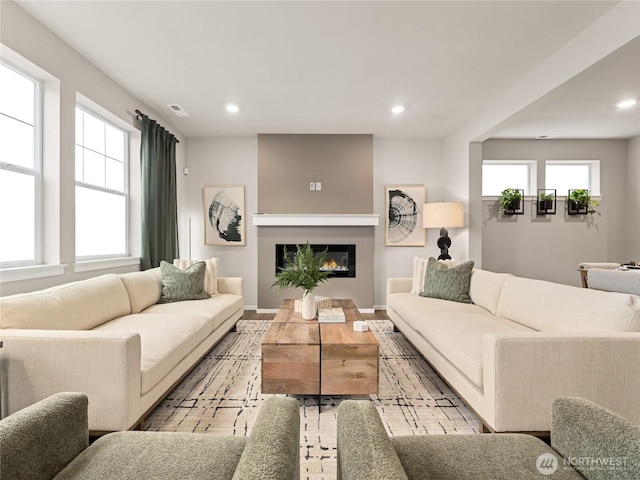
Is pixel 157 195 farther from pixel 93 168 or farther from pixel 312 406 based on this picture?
pixel 312 406

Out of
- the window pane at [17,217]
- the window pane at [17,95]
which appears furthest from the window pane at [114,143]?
the window pane at [17,217]

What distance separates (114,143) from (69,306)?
7.34 feet

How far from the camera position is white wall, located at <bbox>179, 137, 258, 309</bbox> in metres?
5.15

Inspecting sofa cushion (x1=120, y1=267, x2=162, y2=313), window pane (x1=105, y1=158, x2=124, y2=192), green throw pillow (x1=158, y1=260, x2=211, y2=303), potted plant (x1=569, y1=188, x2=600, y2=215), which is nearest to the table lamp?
potted plant (x1=569, y1=188, x2=600, y2=215)

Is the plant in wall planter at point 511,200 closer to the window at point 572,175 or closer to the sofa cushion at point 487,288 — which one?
the window at point 572,175

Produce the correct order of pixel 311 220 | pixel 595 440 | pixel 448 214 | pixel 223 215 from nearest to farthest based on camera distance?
pixel 595 440 → pixel 448 214 → pixel 311 220 → pixel 223 215

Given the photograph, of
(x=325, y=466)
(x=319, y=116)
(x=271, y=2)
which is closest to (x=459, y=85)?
(x=319, y=116)

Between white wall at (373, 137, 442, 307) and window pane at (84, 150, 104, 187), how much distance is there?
3.61 meters

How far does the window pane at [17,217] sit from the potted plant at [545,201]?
241 inches

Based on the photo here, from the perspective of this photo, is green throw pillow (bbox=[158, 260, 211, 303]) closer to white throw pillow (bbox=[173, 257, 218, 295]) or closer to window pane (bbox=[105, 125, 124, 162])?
white throw pillow (bbox=[173, 257, 218, 295])

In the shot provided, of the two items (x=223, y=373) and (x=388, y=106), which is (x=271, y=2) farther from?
(x=223, y=373)

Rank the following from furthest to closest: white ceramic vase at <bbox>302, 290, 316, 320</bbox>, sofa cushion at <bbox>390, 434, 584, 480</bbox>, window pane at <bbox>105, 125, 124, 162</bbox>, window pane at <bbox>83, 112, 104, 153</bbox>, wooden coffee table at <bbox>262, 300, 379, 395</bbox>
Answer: window pane at <bbox>105, 125, 124, 162</bbox> < window pane at <bbox>83, 112, 104, 153</bbox> < white ceramic vase at <bbox>302, 290, 316, 320</bbox> < wooden coffee table at <bbox>262, 300, 379, 395</bbox> < sofa cushion at <bbox>390, 434, 584, 480</bbox>

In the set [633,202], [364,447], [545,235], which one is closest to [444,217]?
[545,235]

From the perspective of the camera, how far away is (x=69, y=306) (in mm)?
2137
